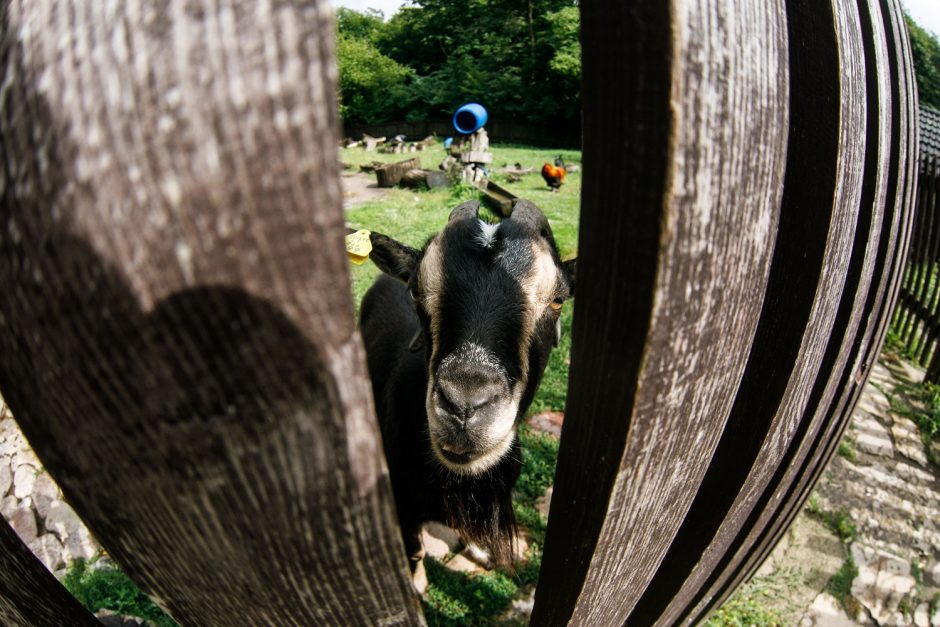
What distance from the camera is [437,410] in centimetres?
216

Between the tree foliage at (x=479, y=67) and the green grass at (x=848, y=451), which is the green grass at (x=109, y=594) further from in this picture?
the tree foliage at (x=479, y=67)

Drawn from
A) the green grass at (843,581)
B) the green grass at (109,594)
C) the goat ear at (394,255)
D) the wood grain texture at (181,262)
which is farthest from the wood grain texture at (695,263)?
the green grass at (843,581)

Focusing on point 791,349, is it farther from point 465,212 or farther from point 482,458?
point 465,212

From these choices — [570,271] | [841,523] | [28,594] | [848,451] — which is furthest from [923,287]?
[28,594]

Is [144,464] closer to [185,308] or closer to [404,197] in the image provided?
[185,308]

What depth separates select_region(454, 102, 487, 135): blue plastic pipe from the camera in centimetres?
1820

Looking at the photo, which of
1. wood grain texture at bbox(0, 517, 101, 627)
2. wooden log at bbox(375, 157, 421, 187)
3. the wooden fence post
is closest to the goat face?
the wooden fence post

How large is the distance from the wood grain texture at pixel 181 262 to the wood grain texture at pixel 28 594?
414 mm

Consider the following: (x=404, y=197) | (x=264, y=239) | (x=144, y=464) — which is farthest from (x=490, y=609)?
(x=404, y=197)

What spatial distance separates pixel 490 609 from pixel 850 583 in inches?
93.3

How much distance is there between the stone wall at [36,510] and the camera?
10.5ft

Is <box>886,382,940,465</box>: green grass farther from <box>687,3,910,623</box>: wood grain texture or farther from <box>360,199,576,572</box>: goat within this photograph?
<box>360,199,576,572</box>: goat

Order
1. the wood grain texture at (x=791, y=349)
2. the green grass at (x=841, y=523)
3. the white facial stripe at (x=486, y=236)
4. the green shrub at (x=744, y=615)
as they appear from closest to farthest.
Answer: the wood grain texture at (x=791, y=349) < the white facial stripe at (x=486, y=236) < the green shrub at (x=744, y=615) < the green grass at (x=841, y=523)

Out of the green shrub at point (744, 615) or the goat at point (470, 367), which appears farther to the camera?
the green shrub at point (744, 615)
